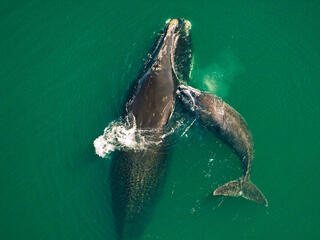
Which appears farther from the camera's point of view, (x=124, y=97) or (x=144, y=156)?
(x=124, y=97)

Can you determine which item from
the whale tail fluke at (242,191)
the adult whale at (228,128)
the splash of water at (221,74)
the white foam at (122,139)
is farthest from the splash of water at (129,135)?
the whale tail fluke at (242,191)

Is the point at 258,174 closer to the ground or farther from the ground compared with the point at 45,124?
closer to the ground

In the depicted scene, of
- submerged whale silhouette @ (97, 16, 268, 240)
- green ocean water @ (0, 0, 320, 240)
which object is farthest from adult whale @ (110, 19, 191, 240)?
green ocean water @ (0, 0, 320, 240)

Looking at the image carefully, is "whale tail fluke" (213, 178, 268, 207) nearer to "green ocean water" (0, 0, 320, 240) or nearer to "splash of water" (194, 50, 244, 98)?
"green ocean water" (0, 0, 320, 240)

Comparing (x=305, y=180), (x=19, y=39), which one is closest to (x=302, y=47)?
(x=305, y=180)

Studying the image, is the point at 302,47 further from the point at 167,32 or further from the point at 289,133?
the point at 167,32

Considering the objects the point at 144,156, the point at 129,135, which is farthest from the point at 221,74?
the point at 144,156

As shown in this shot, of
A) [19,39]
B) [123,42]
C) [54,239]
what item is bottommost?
[54,239]

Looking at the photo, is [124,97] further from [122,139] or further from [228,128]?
[228,128]
